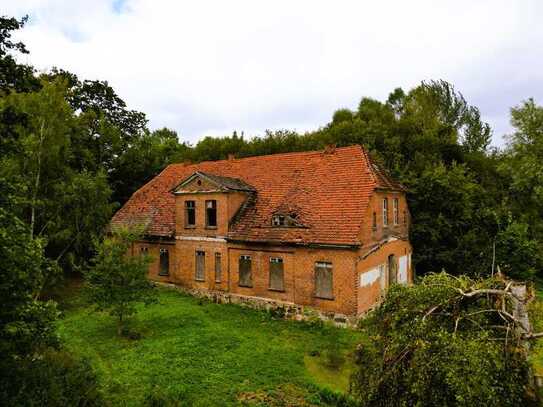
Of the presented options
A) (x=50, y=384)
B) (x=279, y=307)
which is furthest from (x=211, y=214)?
(x=50, y=384)

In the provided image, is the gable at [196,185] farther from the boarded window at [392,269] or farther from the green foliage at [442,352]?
the green foliage at [442,352]

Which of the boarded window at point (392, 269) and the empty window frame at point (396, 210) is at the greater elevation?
the empty window frame at point (396, 210)

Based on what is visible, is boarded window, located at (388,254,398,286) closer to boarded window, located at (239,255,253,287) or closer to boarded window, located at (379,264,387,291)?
boarded window, located at (379,264,387,291)

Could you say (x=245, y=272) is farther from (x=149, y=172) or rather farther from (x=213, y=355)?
(x=149, y=172)

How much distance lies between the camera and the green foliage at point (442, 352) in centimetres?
597

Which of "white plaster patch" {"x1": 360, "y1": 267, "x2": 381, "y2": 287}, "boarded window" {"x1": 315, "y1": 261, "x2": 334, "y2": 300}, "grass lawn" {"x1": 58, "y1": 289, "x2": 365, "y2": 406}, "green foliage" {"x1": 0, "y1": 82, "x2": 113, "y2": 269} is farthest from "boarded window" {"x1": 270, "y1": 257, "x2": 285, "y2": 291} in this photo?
"green foliage" {"x1": 0, "y1": 82, "x2": 113, "y2": 269}

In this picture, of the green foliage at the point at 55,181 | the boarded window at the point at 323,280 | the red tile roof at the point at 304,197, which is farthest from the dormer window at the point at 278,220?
the green foliage at the point at 55,181

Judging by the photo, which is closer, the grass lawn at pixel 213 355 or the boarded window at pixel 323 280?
the grass lawn at pixel 213 355

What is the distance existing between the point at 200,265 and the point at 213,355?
9.37 metres

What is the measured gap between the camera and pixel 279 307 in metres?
19.4

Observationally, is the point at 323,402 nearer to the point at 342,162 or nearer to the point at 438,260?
the point at 342,162

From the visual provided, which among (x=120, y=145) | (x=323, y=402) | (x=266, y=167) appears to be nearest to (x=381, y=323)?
(x=323, y=402)

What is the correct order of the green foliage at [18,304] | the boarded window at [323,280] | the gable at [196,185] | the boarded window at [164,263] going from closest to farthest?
the green foliage at [18,304]
the boarded window at [323,280]
the gable at [196,185]
the boarded window at [164,263]

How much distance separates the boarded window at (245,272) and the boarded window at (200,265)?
277 centimetres
